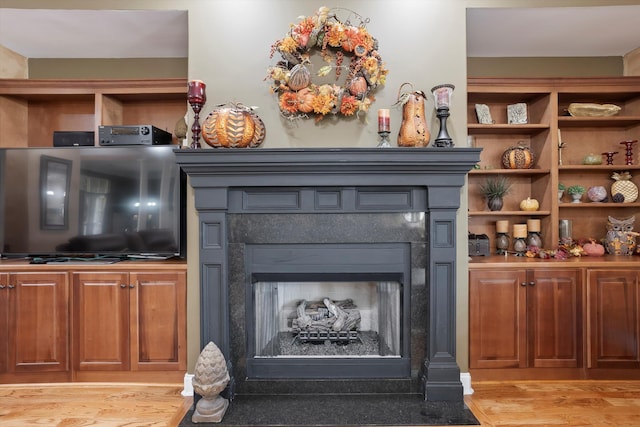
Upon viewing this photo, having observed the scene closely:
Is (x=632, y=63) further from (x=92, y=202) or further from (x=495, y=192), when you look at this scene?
(x=92, y=202)

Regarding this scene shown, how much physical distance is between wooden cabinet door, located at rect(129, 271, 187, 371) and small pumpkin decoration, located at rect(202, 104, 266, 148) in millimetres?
921

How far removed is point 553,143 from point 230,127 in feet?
8.14

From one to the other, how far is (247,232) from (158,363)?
1.09m

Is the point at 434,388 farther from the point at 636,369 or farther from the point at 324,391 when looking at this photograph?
the point at 636,369

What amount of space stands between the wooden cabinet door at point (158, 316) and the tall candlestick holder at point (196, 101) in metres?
0.89

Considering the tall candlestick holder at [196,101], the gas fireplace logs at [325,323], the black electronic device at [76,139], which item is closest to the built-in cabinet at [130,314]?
the gas fireplace logs at [325,323]

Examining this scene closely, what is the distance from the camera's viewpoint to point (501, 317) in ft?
7.88

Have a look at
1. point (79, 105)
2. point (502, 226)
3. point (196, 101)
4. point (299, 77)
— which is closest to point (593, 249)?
point (502, 226)

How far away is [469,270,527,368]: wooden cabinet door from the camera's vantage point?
7.88 feet

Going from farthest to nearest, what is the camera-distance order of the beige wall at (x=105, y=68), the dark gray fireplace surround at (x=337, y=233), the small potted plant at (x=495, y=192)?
the beige wall at (x=105, y=68), the small potted plant at (x=495, y=192), the dark gray fireplace surround at (x=337, y=233)

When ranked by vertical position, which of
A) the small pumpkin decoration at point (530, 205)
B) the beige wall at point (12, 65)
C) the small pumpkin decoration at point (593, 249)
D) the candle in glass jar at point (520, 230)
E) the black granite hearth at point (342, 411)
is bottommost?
the black granite hearth at point (342, 411)

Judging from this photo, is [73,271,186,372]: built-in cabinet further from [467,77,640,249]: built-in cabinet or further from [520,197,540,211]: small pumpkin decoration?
[520,197,540,211]: small pumpkin decoration

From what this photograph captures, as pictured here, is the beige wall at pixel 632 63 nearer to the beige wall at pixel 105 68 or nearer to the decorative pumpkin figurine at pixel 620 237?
the decorative pumpkin figurine at pixel 620 237

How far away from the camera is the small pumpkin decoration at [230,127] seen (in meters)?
2.11
